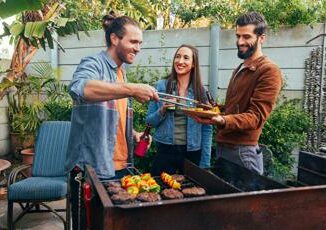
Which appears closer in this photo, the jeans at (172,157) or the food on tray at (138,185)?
the food on tray at (138,185)

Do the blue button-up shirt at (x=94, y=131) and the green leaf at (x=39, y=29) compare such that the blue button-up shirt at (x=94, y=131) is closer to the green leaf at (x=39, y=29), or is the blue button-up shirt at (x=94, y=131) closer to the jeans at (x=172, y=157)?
the jeans at (x=172, y=157)

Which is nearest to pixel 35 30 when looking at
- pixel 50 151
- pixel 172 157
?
pixel 50 151

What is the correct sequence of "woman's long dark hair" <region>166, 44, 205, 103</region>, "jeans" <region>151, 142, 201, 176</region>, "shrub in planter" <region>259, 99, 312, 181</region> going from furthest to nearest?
"shrub in planter" <region>259, 99, 312, 181</region>
"woman's long dark hair" <region>166, 44, 205, 103</region>
"jeans" <region>151, 142, 201, 176</region>

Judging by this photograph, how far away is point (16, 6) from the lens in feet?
7.93

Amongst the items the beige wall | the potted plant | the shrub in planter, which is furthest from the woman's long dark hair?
the potted plant

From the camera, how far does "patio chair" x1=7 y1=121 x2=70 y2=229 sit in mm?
3596

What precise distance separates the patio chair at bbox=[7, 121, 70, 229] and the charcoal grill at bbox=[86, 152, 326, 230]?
201 cm

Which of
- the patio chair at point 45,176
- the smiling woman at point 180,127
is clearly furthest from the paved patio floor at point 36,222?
the smiling woman at point 180,127

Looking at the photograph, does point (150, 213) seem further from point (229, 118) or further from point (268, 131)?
point (268, 131)

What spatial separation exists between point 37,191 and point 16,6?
6.39 feet

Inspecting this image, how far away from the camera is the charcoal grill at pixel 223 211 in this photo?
1422 millimetres

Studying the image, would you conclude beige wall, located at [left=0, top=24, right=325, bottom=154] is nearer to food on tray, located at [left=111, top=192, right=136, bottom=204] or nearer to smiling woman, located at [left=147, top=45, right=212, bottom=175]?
smiling woman, located at [left=147, top=45, right=212, bottom=175]

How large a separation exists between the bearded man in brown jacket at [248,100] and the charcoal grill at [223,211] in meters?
0.69

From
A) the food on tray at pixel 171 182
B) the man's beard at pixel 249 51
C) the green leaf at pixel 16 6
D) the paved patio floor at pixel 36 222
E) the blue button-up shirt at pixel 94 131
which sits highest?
the green leaf at pixel 16 6
